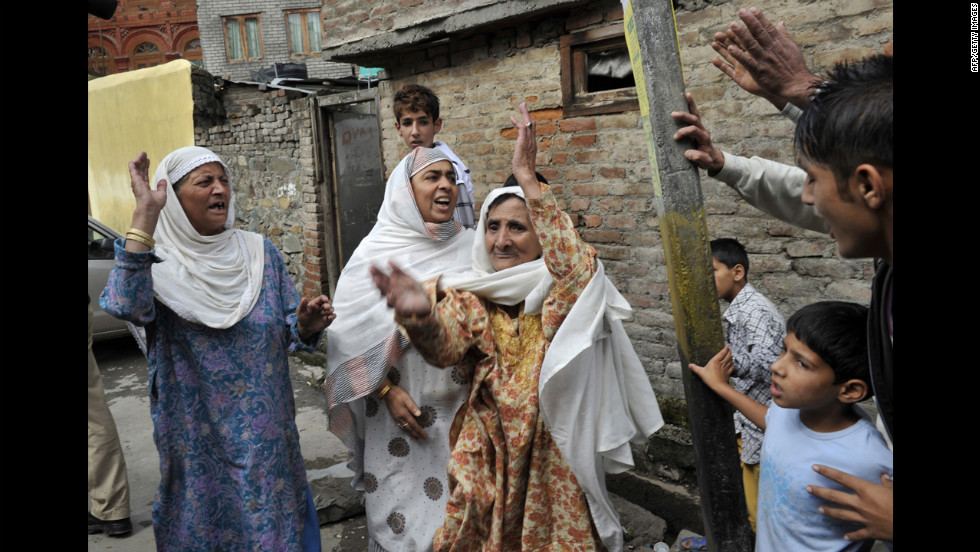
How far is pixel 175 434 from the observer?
2471 millimetres

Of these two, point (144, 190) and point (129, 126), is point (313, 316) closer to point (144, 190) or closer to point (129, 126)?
point (144, 190)

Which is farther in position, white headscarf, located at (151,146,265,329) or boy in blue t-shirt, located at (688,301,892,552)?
white headscarf, located at (151,146,265,329)

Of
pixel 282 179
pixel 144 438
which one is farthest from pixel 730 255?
pixel 282 179

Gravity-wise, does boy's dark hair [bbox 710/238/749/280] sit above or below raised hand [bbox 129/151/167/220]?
below

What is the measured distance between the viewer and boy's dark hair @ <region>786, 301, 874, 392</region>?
1.51m

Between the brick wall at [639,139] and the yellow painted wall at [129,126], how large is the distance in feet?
19.0

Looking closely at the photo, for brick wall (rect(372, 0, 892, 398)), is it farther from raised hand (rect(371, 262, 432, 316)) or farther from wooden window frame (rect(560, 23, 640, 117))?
raised hand (rect(371, 262, 432, 316))

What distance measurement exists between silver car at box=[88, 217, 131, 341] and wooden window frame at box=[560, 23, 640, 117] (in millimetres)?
4908

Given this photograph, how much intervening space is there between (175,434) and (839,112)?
242 centimetres

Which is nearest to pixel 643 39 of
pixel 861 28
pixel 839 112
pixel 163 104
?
pixel 839 112

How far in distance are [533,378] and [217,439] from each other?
1249 millimetres

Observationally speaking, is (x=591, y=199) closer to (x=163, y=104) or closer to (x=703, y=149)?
(x=703, y=149)

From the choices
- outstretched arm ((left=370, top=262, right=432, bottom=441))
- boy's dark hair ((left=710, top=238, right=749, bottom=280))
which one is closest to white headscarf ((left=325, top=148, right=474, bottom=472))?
outstretched arm ((left=370, top=262, right=432, bottom=441))

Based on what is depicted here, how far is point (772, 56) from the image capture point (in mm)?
1824
